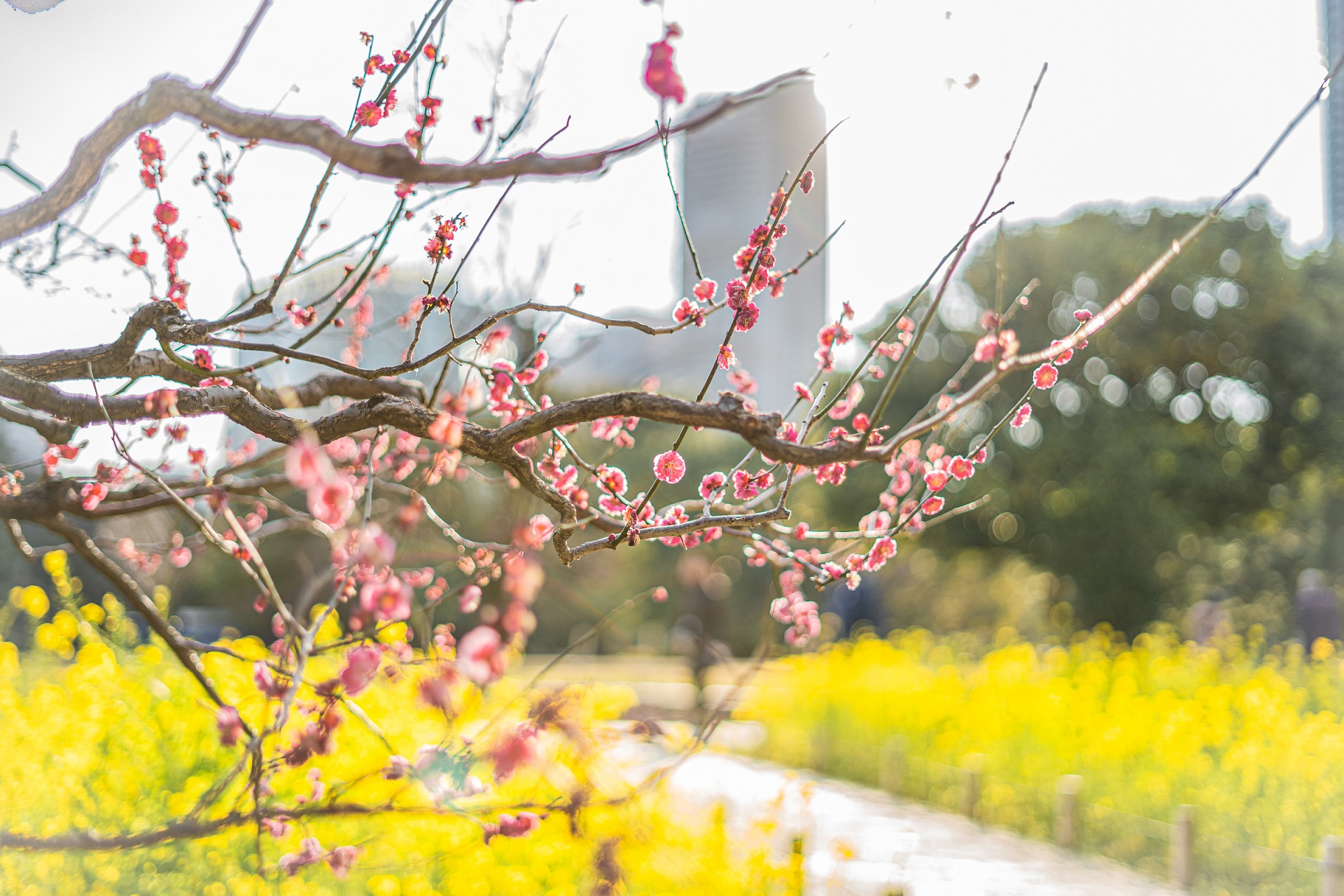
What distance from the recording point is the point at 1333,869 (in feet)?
13.9

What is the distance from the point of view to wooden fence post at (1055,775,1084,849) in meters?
6.17

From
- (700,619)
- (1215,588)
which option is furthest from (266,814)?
(1215,588)

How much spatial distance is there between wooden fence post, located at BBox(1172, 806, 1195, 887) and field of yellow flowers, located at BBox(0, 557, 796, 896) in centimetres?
306

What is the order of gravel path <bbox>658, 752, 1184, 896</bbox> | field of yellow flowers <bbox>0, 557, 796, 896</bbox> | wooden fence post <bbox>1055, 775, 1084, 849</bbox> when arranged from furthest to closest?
wooden fence post <bbox>1055, 775, 1084, 849</bbox>
gravel path <bbox>658, 752, 1184, 896</bbox>
field of yellow flowers <bbox>0, 557, 796, 896</bbox>

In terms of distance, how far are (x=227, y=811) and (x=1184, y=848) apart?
16.6 ft

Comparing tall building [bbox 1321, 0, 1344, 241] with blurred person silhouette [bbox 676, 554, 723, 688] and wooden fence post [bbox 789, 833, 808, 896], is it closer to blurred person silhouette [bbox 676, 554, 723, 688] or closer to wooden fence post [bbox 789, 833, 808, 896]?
wooden fence post [bbox 789, 833, 808, 896]

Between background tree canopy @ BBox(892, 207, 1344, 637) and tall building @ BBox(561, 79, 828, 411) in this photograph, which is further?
background tree canopy @ BBox(892, 207, 1344, 637)

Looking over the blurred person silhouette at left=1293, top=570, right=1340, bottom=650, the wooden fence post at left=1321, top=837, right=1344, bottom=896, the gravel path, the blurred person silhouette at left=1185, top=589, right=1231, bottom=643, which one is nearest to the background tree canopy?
the blurred person silhouette at left=1185, top=589, right=1231, bottom=643

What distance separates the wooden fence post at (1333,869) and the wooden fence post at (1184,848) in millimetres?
988

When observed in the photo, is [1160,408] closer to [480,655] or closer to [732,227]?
[732,227]

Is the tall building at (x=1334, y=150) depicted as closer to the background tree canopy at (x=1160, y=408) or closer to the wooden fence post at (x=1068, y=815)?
the background tree canopy at (x=1160, y=408)

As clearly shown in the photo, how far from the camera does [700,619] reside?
495 inches

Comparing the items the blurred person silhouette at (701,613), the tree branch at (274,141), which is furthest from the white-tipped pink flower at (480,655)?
the blurred person silhouette at (701,613)

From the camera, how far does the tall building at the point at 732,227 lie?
285 cm
